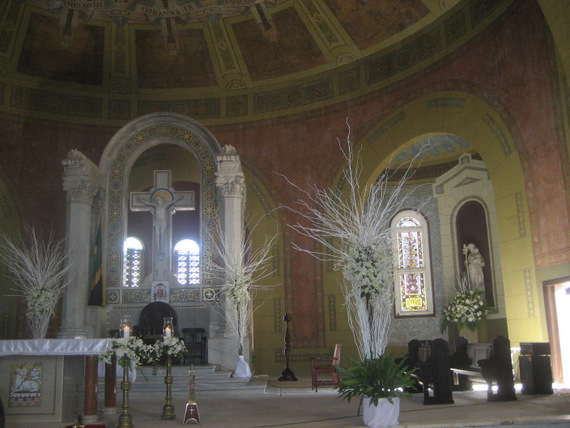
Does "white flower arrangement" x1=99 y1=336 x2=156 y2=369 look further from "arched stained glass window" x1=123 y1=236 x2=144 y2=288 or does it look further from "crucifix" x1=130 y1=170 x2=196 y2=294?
"arched stained glass window" x1=123 y1=236 x2=144 y2=288

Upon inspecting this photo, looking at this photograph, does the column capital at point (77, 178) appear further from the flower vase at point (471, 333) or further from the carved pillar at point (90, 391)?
the flower vase at point (471, 333)

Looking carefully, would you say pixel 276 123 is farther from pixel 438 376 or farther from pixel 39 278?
pixel 438 376

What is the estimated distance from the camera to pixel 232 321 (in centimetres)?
1312

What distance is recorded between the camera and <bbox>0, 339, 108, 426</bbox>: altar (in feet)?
25.9

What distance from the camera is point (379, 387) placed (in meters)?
6.98

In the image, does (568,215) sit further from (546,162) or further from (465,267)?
(465,267)

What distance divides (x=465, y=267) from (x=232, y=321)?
8.17 metres

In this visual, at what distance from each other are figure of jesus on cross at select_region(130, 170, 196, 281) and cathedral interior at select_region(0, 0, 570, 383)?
495 mm

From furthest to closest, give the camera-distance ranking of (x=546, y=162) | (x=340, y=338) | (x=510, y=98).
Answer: (x=340, y=338) < (x=510, y=98) < (x=546, y=162)

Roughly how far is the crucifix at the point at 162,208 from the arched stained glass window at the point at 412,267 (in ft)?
24.7

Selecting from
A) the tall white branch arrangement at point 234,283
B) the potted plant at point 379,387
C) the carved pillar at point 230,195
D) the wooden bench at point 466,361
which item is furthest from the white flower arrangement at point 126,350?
the carved pillar at point 230,195

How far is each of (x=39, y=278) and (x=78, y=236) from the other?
A: 128cm

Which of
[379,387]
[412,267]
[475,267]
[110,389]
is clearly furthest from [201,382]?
[412,267]

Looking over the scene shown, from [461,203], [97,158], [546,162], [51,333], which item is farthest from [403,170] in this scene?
[51,333]
